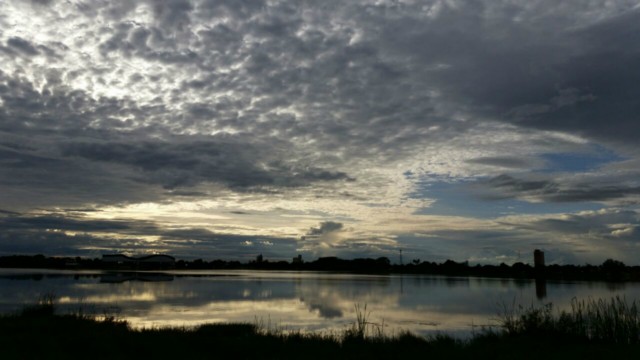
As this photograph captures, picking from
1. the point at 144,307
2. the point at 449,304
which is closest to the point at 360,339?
the point at 144,307

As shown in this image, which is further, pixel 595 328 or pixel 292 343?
pixel 595 328

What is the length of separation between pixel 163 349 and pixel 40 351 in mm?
4639

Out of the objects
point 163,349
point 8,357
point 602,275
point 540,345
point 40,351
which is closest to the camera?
point 8,357

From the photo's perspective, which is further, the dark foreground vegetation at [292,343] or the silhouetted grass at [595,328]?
the silhouetted grass at [595,328]

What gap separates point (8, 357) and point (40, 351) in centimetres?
180

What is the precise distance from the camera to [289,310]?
47.2m

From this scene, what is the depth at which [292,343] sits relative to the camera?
24.5 meters

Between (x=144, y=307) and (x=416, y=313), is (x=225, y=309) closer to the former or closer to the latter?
(x=144, y=307)

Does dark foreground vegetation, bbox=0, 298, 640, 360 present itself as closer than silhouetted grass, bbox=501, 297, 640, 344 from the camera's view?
Yes

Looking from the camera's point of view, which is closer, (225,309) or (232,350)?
(232,350)

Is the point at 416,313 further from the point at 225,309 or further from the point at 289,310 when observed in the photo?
the point at 225,309

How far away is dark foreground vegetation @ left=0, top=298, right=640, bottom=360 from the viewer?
2097 centimetres

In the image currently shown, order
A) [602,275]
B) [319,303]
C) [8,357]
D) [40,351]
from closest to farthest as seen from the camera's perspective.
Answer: [8,357]
[40,351]
[319,303]
[602,275]

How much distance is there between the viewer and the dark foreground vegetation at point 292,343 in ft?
68.8
